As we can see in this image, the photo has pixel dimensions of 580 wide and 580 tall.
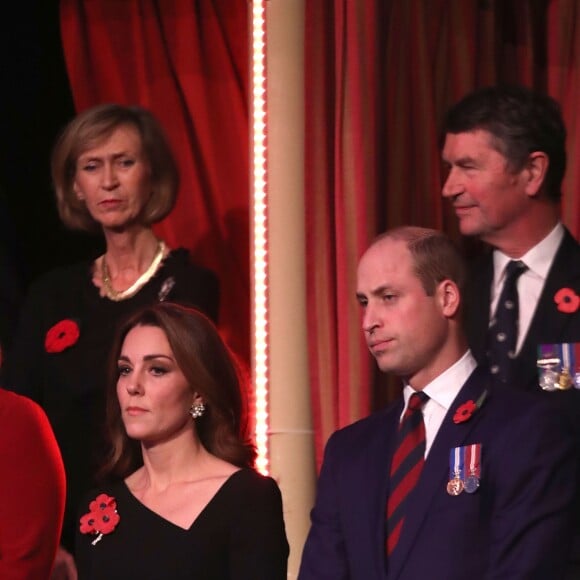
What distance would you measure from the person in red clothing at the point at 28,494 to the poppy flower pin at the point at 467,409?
1011 millimetres

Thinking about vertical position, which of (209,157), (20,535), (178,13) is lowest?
(20,535)

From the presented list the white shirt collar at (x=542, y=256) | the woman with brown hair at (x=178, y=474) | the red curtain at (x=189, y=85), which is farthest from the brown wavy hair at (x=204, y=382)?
the red curtain at (x=189, y=85)

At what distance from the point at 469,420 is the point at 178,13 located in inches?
90.4

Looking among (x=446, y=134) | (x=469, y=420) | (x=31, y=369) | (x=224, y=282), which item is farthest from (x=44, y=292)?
(x=469, y=420)

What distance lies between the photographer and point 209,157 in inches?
192

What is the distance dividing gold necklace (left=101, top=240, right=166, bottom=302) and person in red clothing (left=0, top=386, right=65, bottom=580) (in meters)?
0.54

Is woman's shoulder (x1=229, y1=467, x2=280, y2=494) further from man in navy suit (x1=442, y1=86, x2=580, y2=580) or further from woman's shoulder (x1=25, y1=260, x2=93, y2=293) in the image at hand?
woman's shoulder (x1=25, y1=260, x2=93, y2=293)

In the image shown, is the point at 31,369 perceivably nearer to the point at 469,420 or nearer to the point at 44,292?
the point at 44,292

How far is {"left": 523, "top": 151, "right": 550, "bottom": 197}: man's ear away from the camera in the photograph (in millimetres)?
3629

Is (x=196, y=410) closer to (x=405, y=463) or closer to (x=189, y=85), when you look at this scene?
(x=405, y=463)

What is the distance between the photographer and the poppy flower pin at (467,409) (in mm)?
3076

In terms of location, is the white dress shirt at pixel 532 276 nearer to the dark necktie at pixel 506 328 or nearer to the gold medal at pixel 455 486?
the dark necktie at pixel 506 328

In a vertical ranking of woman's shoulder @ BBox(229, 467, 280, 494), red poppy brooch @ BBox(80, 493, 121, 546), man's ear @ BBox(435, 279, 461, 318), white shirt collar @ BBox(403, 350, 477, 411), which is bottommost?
red poppy brooch @ BBox(80, 493, 121, 546)

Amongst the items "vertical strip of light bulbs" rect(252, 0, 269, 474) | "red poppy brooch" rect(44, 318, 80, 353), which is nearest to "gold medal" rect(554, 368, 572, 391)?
"vertical strip of light bulbs" rect(252, 0, 269, 474)
